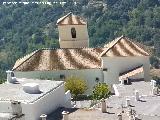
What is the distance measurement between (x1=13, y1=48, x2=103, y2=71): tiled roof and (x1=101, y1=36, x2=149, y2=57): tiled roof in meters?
1.89

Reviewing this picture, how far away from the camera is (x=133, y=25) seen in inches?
7180

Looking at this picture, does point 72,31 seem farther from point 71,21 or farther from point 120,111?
point 120,111

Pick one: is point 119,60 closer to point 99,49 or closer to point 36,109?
point 99,49

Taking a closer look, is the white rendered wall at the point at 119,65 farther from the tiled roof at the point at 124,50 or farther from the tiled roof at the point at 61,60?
the tiled roof at the point at 61,60

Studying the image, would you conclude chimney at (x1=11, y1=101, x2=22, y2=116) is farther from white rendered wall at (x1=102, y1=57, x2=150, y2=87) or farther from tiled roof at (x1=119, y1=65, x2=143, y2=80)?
white rendered wall at (x1=102, y1=57, x2=150, y2=87)

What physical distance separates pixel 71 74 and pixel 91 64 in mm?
2377

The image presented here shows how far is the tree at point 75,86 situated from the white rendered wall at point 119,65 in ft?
12.0

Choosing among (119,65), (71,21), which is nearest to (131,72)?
(119,65)

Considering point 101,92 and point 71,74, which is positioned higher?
point 71,74

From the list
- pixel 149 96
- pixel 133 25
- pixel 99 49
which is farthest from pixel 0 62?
pixel 149 96

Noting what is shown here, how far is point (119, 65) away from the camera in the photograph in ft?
183

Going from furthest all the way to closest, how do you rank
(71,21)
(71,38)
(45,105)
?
1. (71,38)
2. (71,21)
3. (45,105)

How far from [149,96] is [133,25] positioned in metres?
141

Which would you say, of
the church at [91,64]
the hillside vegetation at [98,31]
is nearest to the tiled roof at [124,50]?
the church at [91,64]
